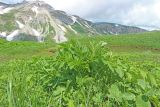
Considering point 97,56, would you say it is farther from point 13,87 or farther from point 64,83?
point 13,87

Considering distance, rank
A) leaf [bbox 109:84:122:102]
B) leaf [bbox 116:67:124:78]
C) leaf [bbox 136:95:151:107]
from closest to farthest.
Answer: leaf [bbox 136:95:151:107], leaf [bbox 109:84:122:102], leaf [bbox 116:67:124:78]

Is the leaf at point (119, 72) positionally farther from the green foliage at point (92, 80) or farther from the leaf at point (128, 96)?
the leaf at point (128, 96)

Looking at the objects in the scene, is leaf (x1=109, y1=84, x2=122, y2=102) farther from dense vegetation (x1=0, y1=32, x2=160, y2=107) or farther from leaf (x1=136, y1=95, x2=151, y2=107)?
leaf (x1=136, y1=95, x2=151, y2=107)

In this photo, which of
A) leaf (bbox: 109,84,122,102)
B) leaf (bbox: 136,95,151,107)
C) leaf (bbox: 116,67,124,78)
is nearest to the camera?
leaf (bbox: 136,95,151,107)

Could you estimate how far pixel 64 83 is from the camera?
6.93m

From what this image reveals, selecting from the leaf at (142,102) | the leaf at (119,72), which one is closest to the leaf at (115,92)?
the leaf at (119,72)

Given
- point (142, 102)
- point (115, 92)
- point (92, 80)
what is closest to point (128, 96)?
point (115, 92)

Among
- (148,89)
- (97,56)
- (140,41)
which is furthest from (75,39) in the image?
(140,41)

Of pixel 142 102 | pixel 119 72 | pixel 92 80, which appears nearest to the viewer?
pixel 142 102

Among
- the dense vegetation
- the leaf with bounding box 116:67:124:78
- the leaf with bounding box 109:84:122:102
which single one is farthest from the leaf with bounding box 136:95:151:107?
the leaf with bounding box 116:67:124:78

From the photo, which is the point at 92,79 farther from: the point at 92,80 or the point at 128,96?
the point at 128,96

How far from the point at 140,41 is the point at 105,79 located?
250 feet

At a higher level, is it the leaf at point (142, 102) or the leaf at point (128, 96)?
the leaf at point (142, 102)

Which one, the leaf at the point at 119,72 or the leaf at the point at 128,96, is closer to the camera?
the leaf at the point at 128,96
